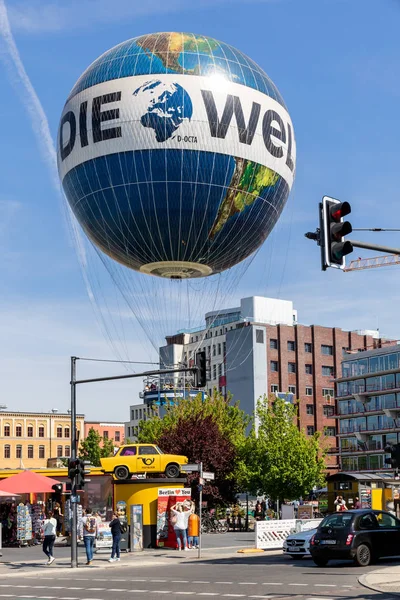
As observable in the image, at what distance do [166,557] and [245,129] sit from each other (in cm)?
1745

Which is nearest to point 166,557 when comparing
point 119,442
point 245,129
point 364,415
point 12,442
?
point 245,129

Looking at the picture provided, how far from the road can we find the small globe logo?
17327mm

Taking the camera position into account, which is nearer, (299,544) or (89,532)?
(299,544)

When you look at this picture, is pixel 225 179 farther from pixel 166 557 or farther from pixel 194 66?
pixel 166 557

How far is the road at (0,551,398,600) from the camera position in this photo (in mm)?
19672

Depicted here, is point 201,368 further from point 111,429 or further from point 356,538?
point 111,429

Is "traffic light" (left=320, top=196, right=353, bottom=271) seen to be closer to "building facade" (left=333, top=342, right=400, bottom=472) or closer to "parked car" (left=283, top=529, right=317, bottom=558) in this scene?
"parked car" (left=283, top=529, right=317, bottom=558)

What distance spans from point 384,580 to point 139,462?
68.1 feet

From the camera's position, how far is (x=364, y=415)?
4424 inches

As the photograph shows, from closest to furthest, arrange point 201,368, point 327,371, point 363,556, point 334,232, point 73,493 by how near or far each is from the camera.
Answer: point 334,232, point 363,556, point 201,368, point 73,493, point 327,371

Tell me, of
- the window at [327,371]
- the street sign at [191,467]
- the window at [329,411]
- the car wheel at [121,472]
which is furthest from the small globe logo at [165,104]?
the window at [327,371]

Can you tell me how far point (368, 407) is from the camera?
112625 mm

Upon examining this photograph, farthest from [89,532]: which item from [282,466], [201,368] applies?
[282,466]

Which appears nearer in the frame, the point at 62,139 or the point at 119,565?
the point at 119,565
